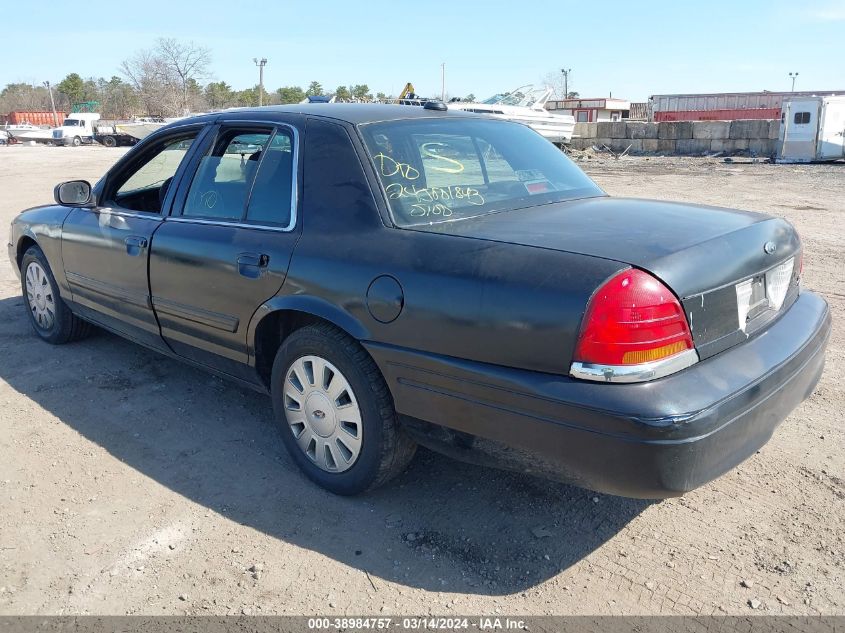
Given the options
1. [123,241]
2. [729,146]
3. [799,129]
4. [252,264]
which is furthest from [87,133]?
[252,264]

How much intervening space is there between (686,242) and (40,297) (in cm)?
470

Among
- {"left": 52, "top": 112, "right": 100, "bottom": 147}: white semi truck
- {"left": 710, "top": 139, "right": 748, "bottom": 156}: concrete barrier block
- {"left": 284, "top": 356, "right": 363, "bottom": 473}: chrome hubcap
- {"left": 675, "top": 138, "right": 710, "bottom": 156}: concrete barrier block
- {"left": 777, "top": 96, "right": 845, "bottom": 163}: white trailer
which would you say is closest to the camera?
{"left": 284, "top": 356, "right": 363, "bottom": 473}: chrome hubcap

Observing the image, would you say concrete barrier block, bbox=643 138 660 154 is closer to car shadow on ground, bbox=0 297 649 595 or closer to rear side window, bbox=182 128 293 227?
car shadow on ground, bbox=0 297 649 595

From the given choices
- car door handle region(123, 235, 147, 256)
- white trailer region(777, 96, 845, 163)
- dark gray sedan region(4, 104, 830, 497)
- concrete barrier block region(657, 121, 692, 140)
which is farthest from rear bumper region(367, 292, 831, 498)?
concrete barrier block region(657, 121, 692, 140)

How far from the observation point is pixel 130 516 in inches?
122

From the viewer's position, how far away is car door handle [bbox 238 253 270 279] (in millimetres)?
3240

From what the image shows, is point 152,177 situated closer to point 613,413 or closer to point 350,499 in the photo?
point 350,499

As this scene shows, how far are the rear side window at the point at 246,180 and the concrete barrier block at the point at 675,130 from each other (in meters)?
29.2

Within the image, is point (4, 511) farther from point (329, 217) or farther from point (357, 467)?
point (329, 217)

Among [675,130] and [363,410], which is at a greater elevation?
[675,130]

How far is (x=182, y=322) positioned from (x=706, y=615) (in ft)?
9.18

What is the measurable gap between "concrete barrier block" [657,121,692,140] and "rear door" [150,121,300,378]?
29276 millimetres

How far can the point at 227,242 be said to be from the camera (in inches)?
135

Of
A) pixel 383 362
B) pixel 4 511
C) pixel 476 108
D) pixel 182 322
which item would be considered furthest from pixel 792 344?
pixel 476 108
